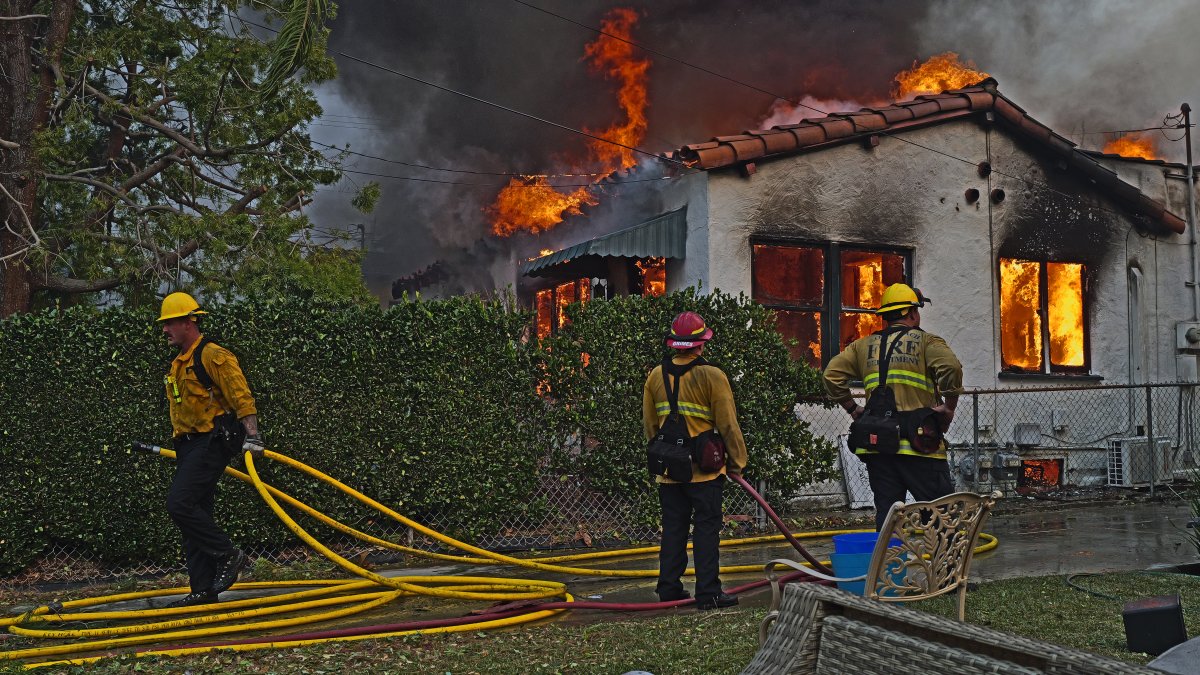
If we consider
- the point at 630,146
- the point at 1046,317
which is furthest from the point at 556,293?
the point at 1046,317

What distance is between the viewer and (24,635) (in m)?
5.70

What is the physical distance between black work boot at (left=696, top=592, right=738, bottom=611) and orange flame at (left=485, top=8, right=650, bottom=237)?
30.0 feet

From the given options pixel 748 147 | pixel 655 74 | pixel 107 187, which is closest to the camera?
pixel 107 187

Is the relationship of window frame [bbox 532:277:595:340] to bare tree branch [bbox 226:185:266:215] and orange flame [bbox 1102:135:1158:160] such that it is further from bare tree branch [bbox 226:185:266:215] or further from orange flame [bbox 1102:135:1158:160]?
orange flame [bbox 1102:135:1158:160]

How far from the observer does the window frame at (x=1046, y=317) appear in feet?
44.4

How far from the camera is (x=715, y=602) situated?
20.7 ft

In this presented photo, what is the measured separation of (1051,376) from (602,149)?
9.12 metres

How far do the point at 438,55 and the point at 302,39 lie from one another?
1821 cm

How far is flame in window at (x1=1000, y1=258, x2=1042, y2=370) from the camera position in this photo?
45.1 ft

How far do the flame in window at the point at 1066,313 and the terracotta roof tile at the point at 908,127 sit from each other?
1263mm

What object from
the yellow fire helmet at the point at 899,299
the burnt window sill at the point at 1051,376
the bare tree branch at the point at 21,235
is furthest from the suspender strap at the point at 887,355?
the bare tree branch at the point at 21,235

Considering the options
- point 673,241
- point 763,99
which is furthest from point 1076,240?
→ point 763,99

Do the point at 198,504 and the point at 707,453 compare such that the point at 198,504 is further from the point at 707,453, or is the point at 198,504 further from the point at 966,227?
the point at 966,227

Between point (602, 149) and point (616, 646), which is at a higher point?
point (602, 149)
